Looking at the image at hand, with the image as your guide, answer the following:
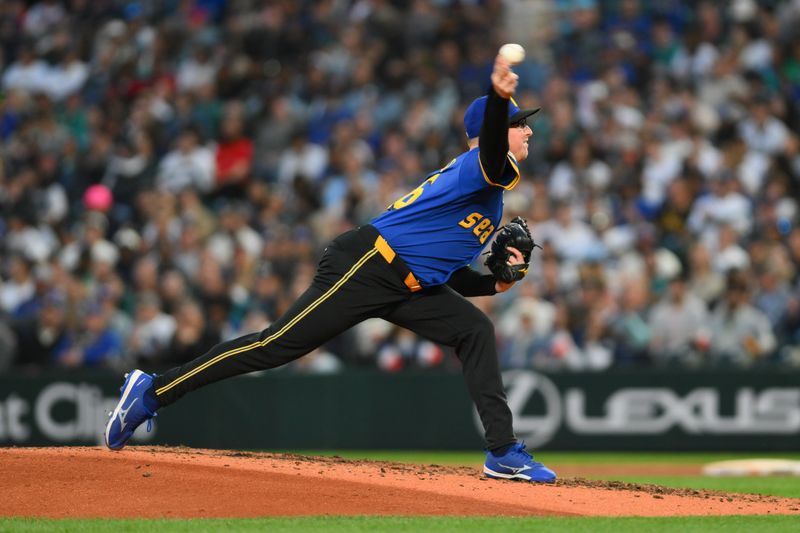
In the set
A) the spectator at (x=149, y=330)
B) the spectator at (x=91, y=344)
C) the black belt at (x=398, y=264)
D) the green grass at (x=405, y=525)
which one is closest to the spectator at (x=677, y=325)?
the spectator at (x=149, y=330)

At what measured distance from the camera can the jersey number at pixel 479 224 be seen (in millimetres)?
6910

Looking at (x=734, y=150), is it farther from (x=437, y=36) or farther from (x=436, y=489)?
(x=436, y=489)

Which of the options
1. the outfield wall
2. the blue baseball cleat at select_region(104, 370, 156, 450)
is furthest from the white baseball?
the outfield wall

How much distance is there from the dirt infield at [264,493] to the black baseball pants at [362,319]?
44cm

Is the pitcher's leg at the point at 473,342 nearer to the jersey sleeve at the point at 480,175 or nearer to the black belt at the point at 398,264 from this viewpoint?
the black belt at the point at 398,264

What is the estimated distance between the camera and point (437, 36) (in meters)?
17.4

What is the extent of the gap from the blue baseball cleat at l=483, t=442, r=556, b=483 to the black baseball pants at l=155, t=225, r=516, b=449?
8 centimetres

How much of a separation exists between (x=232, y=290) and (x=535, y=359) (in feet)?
11.3

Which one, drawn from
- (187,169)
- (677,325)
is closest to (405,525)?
(677,325)

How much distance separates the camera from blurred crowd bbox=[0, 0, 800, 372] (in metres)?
13.9

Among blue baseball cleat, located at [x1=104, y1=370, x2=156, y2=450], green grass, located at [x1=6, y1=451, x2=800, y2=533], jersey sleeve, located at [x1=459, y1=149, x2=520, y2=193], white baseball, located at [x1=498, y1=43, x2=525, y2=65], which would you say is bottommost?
green grass, located at [x1=6, y1=451, x2=800, y2=533]

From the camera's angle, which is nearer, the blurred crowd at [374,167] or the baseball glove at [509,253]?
the baseball glove at [509,253]

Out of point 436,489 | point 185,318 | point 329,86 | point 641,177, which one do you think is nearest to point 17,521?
point 436,489

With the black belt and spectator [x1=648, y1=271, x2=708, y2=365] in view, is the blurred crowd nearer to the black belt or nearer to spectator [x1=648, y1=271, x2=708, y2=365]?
spectator [x1=648, y1=271, x2=708, y2=365]
